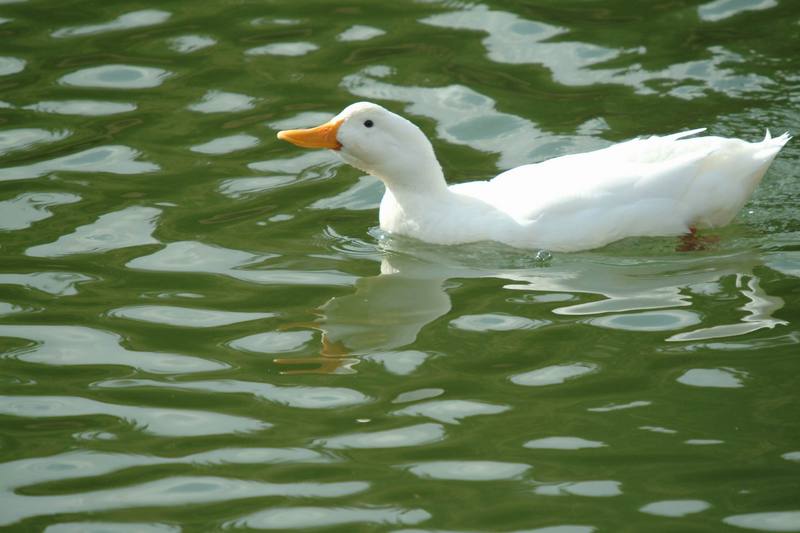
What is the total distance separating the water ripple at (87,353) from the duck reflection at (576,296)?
19.0 inches

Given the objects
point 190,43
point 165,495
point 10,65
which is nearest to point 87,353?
point 165,495

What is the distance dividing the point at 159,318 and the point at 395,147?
1.73 m

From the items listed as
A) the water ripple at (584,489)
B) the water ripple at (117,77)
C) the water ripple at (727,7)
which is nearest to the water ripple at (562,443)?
the water ripple at (584,489)

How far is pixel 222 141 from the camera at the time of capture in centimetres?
893

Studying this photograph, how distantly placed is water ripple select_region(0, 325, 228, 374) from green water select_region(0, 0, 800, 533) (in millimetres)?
18

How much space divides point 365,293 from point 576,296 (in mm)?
1139

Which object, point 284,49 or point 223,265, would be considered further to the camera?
point 284,49

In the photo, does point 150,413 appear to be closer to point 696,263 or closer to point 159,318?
point 159,318

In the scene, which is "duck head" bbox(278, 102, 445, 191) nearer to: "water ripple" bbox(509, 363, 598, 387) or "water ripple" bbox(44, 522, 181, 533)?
"water ripple" bbox(509, 363, 598, 387)

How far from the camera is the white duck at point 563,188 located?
7016mm

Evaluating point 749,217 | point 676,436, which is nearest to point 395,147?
point 749,217

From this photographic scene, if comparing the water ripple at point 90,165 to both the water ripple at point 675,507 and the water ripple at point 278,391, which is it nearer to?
the water ripple at point 278,391

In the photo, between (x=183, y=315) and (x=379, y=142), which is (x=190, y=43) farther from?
(x=183, y=315)

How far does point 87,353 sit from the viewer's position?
20.3 feet
